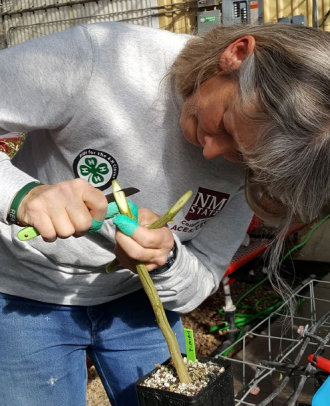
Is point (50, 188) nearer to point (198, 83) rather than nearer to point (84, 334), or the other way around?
point (198, 83)

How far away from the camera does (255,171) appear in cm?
133

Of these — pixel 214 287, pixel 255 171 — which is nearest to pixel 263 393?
pixel 214 287

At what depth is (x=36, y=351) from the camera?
155 cm

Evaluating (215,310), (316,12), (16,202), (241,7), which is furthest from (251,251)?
(241,7)

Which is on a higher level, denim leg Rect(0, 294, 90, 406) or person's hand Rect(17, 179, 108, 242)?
person's hand Rect(17, 179, 108, 242)

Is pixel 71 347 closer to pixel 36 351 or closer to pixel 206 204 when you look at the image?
pixel 36 351

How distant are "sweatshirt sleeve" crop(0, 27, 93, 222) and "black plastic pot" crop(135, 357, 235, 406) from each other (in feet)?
1.94

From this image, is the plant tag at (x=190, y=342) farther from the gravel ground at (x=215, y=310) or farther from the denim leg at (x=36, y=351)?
the gravel ground at (x=215, y=310)

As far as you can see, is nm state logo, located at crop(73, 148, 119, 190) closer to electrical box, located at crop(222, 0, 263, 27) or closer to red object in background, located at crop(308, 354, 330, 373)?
red object in background, located at crop(308, 354, 330, 373)

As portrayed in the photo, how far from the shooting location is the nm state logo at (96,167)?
4.82 feet

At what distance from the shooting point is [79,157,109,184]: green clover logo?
4.86 feet

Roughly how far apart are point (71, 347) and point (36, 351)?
0.35 feet

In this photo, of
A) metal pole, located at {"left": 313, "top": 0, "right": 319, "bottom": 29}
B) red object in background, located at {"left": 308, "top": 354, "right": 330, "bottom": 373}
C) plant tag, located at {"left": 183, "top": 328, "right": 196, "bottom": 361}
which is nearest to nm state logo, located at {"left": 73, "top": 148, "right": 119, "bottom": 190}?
plant tag, located at {"left": 183, "top": 328, "right": 196, "bottom": 361}

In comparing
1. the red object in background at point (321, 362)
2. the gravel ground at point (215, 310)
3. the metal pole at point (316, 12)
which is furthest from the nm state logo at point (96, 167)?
the metal pole at point (316, 12)
